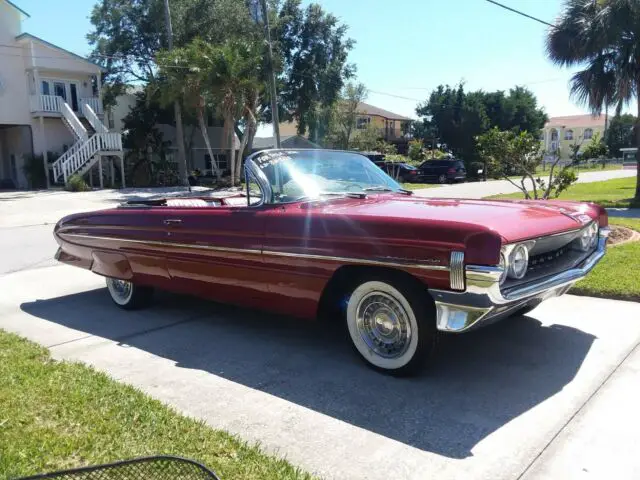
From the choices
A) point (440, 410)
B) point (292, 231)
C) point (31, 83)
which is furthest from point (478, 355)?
point (31, 83)

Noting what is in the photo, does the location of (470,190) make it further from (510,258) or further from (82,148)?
(510,258)

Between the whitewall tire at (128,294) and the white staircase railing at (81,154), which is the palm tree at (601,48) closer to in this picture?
the whitewall tire at (128,294)

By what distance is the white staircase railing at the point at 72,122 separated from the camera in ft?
87.9

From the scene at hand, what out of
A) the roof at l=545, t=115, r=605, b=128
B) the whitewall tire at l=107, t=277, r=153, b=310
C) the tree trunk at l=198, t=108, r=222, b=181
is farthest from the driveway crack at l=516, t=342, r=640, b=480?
the roof at l=545, t=115, r=605, b=128

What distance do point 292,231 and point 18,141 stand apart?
2991 cm

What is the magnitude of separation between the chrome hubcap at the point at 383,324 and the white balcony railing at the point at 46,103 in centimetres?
2798

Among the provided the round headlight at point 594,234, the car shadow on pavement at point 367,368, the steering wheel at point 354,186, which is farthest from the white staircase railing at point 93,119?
the round headlight at point 594,234

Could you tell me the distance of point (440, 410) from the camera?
3.32m

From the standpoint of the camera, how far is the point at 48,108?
27.5 metres

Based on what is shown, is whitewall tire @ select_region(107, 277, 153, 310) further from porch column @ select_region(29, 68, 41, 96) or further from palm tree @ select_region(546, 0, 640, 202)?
porch column @ select_region(29, 68, 41, 96)

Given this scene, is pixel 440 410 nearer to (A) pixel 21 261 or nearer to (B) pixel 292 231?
(B) pixel 292 231

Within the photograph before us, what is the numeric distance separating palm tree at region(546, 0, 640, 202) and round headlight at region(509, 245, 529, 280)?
45.4ft

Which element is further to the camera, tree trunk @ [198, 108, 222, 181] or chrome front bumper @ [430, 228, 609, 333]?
tree trunk @ [198, 108, 222, 181]

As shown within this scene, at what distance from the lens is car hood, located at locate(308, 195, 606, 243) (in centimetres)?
341
